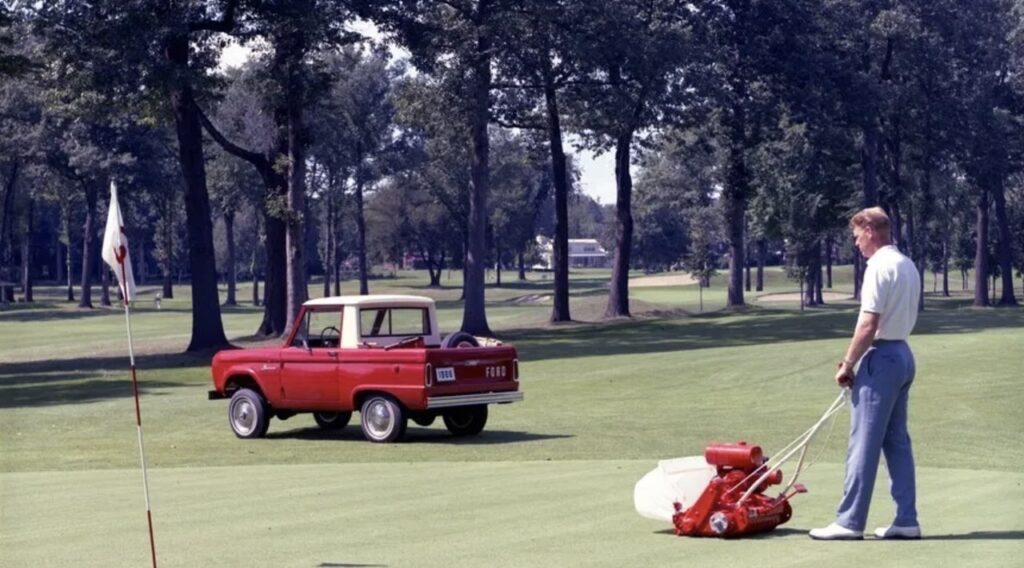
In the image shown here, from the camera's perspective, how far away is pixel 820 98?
6169cm

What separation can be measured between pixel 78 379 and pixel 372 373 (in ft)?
71.2

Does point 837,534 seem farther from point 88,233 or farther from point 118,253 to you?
point 88,233

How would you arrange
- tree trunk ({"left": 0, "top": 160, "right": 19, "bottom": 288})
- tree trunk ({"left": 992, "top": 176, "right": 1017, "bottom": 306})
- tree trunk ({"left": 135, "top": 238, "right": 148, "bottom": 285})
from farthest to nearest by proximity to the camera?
tree trunk ({"left": 135, "top": 238, "right": 148, "bottom": 285})
tree trunk ({"left": 0, "top": 160, "right": 19, "bottom": 288})
tree trunk ({"left": 992, "top": 176, "right": 1017, "bottom": 306})

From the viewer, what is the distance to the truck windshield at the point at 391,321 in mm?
21609

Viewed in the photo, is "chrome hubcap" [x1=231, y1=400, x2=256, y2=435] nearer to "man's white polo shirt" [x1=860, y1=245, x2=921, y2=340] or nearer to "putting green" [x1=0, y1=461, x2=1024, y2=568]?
"putting green" [x1=0, y1=461, x2=1024, y2=568]

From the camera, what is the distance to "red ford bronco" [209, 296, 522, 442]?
2045 cm

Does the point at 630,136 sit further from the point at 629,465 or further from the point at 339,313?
the point at 629,465

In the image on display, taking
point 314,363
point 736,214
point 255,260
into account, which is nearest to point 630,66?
point 736,214

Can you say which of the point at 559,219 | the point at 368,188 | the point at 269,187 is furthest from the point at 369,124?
the point at 269,187

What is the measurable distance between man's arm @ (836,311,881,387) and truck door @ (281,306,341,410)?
11.6m

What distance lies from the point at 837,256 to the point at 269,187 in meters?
120

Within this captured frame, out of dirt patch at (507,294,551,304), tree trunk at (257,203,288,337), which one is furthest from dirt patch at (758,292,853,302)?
tree trunk at (257,203,288,337)

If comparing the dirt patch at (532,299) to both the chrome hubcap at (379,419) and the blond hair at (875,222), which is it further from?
the blond hair at (875,222)

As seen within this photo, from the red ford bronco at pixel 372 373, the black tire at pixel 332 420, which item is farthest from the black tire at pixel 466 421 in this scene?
the black tire at pixel 332 420
